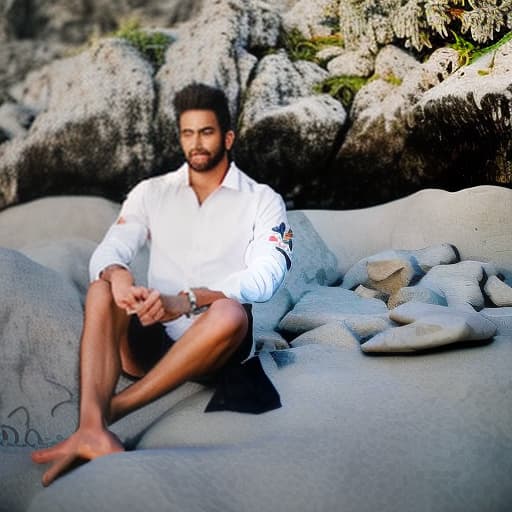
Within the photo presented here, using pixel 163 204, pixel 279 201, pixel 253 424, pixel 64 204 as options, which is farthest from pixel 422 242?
pixel 64 204

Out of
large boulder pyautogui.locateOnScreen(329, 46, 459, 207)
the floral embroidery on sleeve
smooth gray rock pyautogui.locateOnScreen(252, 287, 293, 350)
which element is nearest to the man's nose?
the floral embroidery on sleeve

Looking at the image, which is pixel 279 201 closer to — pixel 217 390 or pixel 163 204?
pixel 163 204

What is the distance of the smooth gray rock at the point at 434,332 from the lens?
2.90 m

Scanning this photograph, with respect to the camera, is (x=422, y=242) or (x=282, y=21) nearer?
(x=422, y=242)

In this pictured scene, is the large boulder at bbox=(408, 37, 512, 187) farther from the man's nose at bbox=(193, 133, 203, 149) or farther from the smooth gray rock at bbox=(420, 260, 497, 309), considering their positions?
the man's nose at bbox=(193, 133, 203, 149)

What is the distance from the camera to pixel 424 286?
3.84 metres

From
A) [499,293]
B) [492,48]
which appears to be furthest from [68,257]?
[492,48]

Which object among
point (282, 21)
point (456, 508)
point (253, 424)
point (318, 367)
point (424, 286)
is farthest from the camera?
point (282, 21)

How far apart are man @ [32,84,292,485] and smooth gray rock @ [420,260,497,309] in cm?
113

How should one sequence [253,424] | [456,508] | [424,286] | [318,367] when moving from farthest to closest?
[424,286] → [318,367] → [253,424] → [456,508]

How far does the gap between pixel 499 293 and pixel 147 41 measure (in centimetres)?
354

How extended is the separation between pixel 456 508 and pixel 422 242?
233 cm

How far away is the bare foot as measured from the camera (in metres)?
2.52

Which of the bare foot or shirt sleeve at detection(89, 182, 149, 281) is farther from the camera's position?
shirt sleeve at detection(89, 182, 149, 281)
